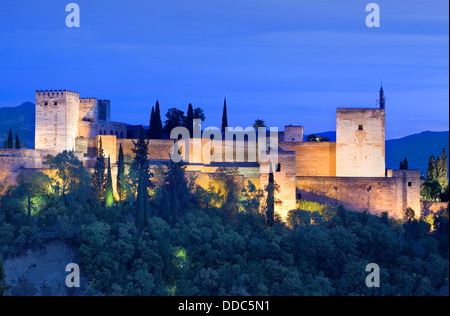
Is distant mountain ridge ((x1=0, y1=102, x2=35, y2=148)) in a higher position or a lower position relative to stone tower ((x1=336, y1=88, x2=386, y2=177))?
higher

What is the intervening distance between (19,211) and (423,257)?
45.3 feet

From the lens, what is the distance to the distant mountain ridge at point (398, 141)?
6712cm

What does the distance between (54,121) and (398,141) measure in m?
47.5

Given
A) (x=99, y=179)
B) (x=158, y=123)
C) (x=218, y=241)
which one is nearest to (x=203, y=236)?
(x=218, y=241)

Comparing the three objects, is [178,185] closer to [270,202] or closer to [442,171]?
[270,202]

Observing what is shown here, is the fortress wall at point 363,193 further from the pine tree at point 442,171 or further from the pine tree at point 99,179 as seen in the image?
the pine tree at point 99,179

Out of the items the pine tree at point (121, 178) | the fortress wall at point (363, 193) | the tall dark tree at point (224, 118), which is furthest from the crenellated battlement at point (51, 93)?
the fortress wall at point (363, 193)

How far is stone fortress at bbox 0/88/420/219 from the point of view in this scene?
99.5 feet

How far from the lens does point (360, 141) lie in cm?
3312

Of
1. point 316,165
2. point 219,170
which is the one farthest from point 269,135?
point 219,170

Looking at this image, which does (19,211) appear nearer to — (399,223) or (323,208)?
(323,208)

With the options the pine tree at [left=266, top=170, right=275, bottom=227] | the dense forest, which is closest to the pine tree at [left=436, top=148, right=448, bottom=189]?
the dense forest

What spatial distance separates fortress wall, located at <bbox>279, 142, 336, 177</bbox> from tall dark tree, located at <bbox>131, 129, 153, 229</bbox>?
20.1 ft

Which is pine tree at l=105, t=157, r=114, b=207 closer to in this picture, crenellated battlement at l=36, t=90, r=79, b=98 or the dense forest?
the dense forest
